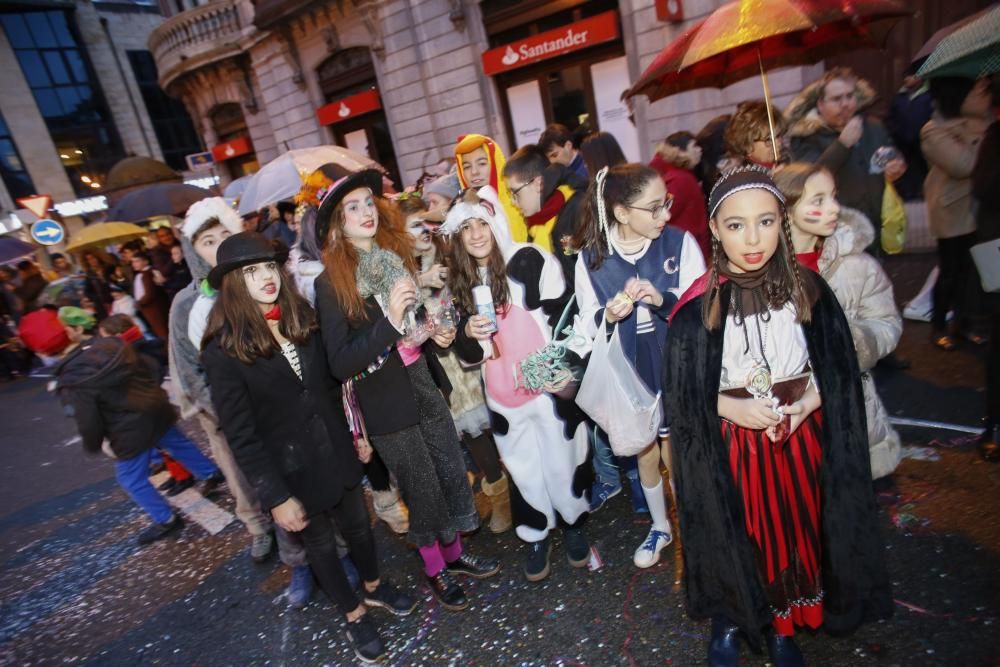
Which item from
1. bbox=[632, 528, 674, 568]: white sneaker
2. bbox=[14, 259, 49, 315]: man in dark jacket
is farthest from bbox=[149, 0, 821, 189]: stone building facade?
bbox=[14, 259, 49, 315]: man in dark jacket

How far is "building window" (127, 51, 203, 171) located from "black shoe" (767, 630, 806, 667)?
3971 cm

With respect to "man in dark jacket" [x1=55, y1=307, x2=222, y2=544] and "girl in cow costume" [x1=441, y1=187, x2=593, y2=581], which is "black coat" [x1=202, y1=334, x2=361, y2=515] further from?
"man in dark jacket" [x1=55, y1=307, x2=222, y2=544]

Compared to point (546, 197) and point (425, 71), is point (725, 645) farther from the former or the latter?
point (425, 71)

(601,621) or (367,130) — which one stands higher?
(367,130)

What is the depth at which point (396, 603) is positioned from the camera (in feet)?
9.66

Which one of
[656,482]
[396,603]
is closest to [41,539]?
[396,603]

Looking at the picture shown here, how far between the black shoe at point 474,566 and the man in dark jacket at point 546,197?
1.73 metres

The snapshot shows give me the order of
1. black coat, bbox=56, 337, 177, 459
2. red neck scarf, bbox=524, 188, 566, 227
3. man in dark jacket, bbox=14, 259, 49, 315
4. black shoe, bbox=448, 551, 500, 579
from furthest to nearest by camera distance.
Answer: man in dark jacket, bbox=14, 259, 49, 315, black coat, bbox=56, 337, 177, 459, red neck scarf, bbox=524, 188, 566, 227, black shoe, bbox=448, 551, 500, 579

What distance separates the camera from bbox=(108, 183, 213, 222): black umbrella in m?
6.91

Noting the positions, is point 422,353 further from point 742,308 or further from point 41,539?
point 41,539

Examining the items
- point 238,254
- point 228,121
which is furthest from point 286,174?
point 228,121

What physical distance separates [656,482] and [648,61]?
7918mm

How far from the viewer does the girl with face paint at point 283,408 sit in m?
2.26

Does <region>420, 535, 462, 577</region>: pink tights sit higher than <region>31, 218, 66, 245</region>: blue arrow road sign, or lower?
lower
